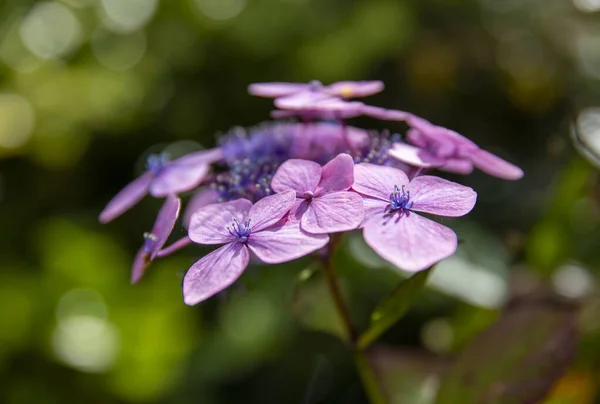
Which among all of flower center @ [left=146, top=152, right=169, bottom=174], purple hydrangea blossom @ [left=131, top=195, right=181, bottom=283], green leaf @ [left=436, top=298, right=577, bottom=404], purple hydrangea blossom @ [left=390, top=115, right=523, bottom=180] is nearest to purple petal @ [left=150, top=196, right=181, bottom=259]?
purple hydrangea blossom @ [left=131, top=195, right=181, bottom=283]

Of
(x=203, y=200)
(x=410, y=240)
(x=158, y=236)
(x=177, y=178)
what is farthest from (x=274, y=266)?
(x=410, y=240)

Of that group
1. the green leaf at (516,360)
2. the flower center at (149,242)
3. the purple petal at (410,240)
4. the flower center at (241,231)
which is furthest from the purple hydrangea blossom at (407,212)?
the green leaf at (516,360)

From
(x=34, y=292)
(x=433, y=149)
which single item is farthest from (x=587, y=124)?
(x=34, y=292)

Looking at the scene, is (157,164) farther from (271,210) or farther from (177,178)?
(271,210)

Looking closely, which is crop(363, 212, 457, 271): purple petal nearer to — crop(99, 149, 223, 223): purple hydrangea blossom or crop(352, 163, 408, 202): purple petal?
crop(352, 163, 408, 202): purple petal

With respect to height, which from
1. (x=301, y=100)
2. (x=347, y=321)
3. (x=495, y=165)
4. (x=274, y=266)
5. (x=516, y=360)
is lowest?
(x=274, y=266)
